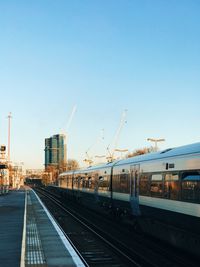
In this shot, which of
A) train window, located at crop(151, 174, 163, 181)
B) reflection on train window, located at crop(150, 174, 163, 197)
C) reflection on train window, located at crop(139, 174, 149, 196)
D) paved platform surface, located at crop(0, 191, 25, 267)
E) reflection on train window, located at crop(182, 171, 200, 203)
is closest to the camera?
reflection on train window, located at crop(182, 171, 200, 203)

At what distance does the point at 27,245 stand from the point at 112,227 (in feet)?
27.6

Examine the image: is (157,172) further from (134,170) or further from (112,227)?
(112,227)

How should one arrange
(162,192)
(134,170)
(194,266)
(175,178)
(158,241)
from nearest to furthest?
(194,266), (175,178), (162,192), (158,241), (134,170)

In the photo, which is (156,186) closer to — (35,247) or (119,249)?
(119,249)

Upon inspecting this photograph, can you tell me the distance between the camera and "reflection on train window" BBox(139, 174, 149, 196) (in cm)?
1796

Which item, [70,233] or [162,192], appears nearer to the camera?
[162,192]

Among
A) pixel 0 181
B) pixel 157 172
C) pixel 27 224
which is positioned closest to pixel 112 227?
pixel 27 224

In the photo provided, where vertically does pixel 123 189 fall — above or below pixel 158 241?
above

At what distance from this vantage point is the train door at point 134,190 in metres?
19.6

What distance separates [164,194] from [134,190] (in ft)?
15.6

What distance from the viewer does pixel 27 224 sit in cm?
2348

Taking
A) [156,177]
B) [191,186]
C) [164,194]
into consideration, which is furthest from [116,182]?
[191,186]

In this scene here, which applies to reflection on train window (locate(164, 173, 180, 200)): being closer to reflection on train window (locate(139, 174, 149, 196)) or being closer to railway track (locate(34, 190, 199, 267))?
railway track (locate(34, 190, 199, 267))

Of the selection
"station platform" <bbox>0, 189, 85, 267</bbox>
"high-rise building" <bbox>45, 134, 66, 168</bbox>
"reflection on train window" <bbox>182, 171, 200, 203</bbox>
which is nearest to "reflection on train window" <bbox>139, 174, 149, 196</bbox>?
"station platform" <bbox>0, 189, 85, 267</bbox>
